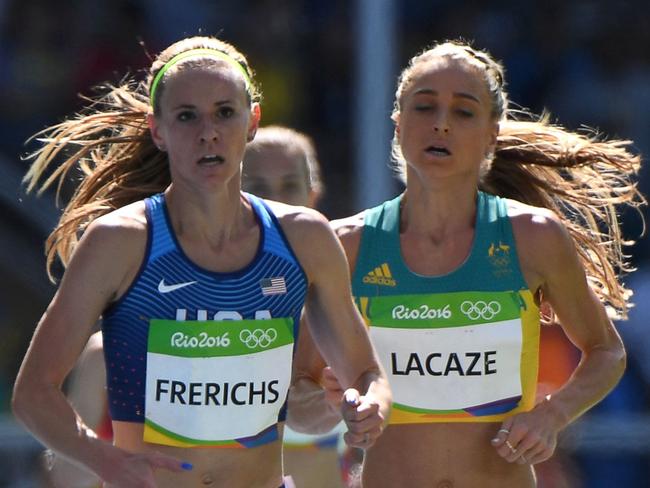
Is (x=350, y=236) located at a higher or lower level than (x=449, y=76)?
lower

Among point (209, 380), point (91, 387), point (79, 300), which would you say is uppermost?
point (79, 300)

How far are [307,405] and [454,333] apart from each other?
0.44 metres

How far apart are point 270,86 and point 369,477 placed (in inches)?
164

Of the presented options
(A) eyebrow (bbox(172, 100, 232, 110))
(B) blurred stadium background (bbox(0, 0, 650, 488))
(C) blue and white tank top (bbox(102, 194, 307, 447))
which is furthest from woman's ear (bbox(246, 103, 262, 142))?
(B) blurred stadium background (bbox(0, 0, 650, 488))

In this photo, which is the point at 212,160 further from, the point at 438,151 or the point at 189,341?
the point at 438,151

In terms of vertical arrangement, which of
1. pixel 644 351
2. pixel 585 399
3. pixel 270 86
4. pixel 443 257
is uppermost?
pixel 443 257

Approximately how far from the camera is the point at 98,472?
10.5 ft

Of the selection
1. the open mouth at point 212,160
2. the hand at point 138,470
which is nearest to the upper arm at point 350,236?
the open mouth at point 212,160

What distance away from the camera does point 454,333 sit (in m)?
3.94

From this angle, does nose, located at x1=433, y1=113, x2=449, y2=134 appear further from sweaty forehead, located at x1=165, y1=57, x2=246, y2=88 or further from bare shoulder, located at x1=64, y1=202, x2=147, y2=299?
bare shoulder, located at x1=64, y1=202, x2=147, y2=299

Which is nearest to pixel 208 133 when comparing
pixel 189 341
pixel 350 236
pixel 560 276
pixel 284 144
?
pixel 189 341

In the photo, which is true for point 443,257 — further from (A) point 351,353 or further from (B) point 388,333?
(A) point 351,353

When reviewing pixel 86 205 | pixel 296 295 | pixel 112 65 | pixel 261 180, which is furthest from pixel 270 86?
pixel 296 295

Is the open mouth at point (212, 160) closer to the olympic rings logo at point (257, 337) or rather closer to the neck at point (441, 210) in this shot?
the olympic rings logo at point (257, 337)
